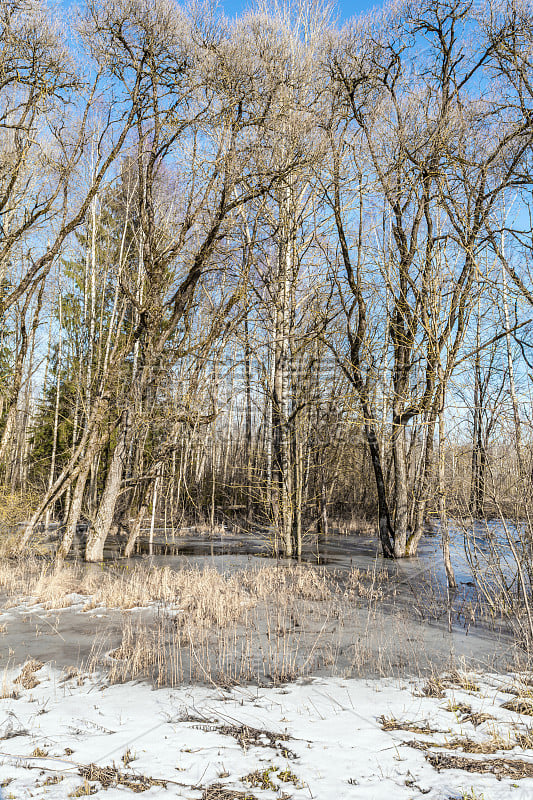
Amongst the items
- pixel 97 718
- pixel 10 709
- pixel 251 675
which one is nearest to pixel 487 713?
pixel 251 675

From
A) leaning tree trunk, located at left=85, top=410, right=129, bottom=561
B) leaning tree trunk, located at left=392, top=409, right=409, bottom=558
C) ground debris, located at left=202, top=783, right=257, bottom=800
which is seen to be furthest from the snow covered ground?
leaning tree trunk, located at left=392, top=409, right=409, bottom=558

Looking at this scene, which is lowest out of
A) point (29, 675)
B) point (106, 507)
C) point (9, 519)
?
point (29, 675)

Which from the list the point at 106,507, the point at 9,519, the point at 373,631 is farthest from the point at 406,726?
the point at 106,507

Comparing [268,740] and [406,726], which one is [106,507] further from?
[406,726]

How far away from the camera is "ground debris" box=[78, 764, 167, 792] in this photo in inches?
108

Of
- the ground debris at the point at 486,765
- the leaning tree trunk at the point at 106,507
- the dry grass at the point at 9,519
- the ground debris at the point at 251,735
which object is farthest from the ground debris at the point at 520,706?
the leaning tree trunk at the point at 106,507

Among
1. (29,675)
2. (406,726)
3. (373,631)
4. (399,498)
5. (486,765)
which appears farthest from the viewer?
(399,498)

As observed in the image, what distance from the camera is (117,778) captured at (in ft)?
9.18

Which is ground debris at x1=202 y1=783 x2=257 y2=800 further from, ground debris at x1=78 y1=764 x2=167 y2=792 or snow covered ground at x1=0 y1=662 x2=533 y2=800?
ground debris at x1=78 y1=764 x2=167 y2=792

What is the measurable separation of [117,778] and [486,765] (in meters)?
1.96

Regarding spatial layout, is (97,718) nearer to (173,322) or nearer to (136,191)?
(173,322)

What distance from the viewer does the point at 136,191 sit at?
16000 millimetres

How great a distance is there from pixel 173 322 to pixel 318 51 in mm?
6354

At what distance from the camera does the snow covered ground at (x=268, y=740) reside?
2.72 metres
